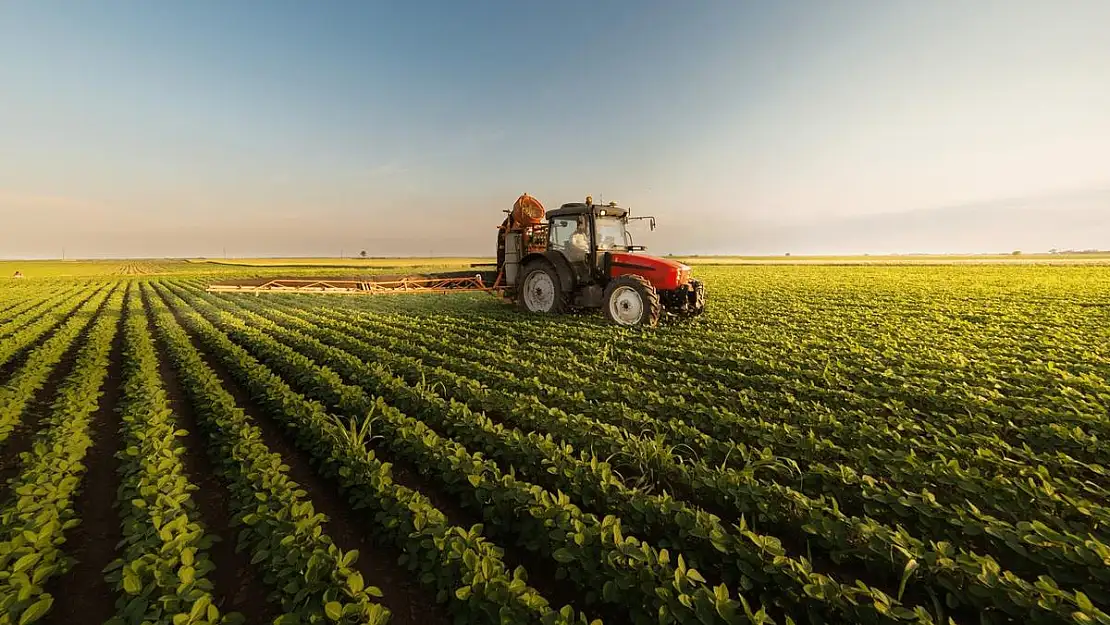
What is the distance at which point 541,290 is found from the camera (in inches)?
448

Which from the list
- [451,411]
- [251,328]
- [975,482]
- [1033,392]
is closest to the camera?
[975,482]

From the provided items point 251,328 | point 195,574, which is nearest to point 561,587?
point 195,574

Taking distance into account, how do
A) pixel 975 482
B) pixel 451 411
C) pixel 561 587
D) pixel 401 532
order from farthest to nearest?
pixel 451 411 < pixel 975 482 < pixel 401 532 < pixel 561 587

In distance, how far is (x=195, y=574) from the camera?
233cm

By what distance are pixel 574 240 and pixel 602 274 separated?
1.02 metres

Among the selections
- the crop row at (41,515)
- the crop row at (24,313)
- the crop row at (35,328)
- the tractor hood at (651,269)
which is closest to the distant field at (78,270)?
the crop row at (24,313)

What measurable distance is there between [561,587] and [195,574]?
1.99 m

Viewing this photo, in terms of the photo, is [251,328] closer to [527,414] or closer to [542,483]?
[527,414]

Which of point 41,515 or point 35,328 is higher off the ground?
point 35,328

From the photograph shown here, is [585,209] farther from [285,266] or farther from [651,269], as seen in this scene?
[285,266]

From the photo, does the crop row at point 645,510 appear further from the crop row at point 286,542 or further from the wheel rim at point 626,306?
the wheel rim at point 626,306

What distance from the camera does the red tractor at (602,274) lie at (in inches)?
376

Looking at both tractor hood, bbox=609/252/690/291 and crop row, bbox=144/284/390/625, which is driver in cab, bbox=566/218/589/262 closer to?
tractor hood, bbox=609/252/690/291

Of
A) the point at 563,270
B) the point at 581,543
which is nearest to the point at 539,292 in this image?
the point at 563,270
